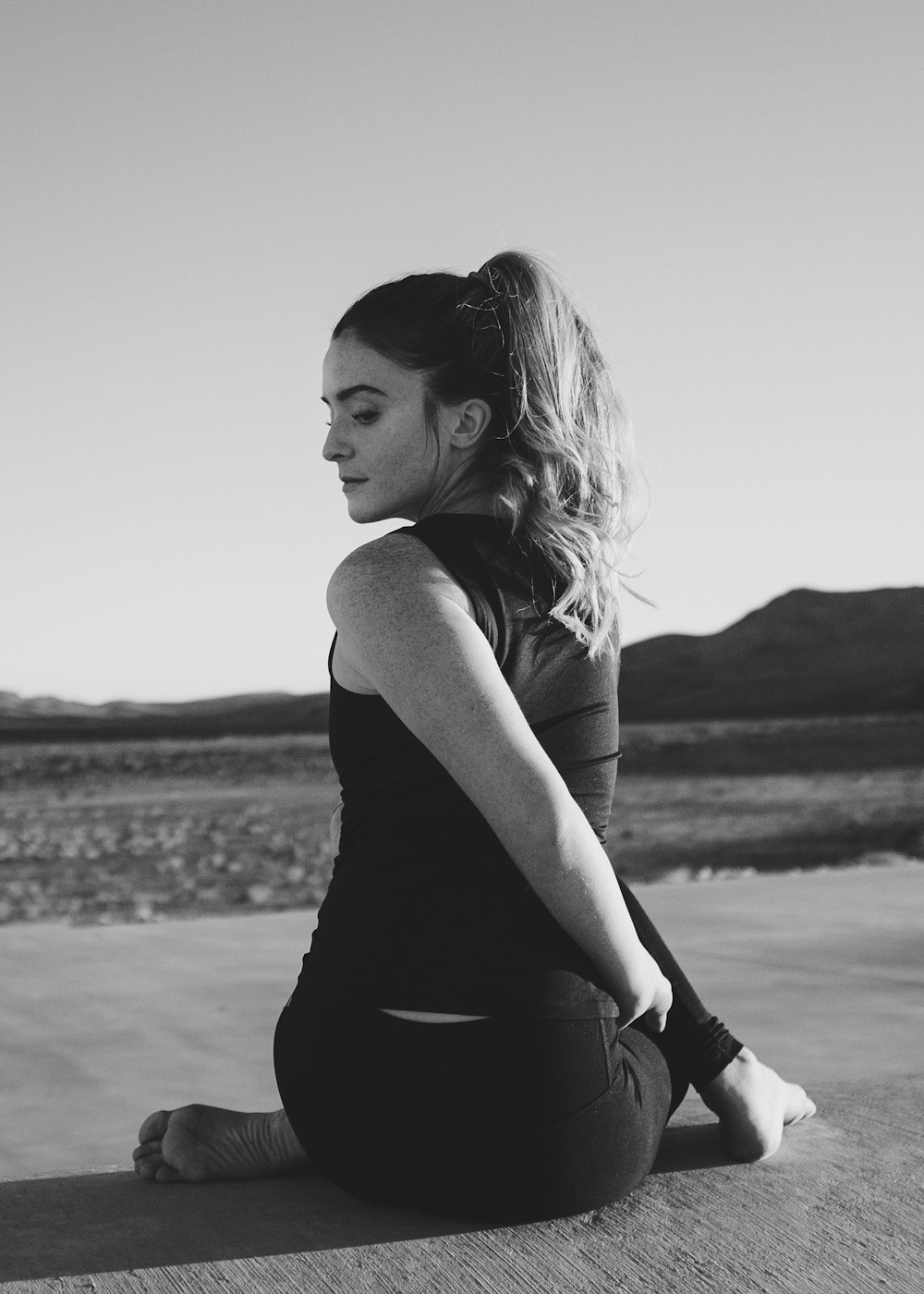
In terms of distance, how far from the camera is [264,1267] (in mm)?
1208

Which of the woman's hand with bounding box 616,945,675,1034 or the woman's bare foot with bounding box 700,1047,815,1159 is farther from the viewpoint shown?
the woman's bare foot with bounding box 700,1047,815,1159

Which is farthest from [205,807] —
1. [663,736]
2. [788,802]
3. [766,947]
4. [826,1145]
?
[826,1145]

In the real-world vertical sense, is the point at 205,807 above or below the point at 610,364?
below

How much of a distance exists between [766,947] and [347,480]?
291 centimetres

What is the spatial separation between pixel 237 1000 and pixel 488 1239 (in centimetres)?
222

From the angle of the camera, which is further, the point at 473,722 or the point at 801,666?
the point at 801,666

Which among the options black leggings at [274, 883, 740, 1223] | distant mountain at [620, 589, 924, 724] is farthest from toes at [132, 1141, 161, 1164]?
distant mountain at [620, 589, 924, 724]

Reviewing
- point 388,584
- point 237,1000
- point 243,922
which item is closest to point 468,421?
point 388,584

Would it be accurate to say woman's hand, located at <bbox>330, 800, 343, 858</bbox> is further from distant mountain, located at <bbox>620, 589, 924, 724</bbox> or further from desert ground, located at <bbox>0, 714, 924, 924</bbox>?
distant mountain, located at <bbox>620, 589, 924, 724</bbox>

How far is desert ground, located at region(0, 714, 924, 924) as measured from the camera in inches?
298

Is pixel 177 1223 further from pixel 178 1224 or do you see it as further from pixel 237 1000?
pixel 237 1000

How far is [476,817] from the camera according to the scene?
125 centimetres

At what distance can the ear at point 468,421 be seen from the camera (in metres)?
1.39

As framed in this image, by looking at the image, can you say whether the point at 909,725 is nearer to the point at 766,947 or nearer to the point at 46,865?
the point at 46,865
